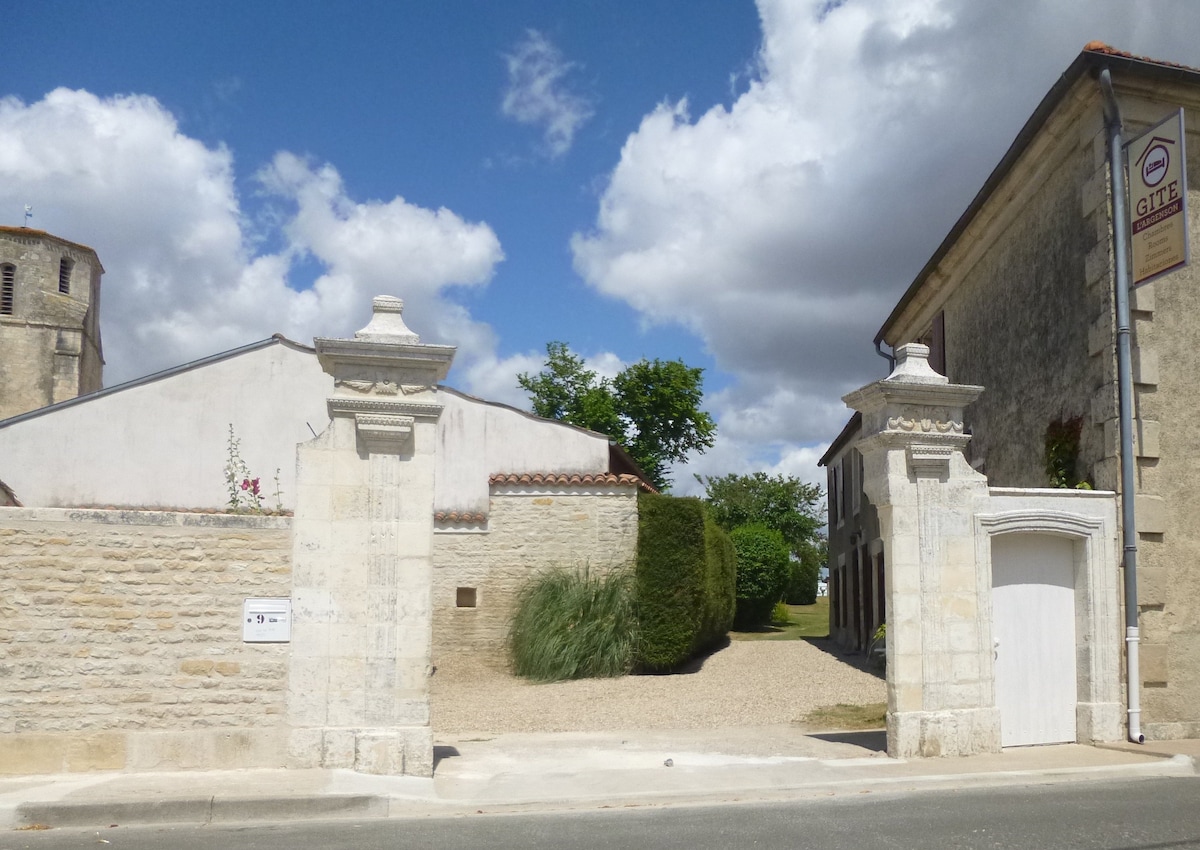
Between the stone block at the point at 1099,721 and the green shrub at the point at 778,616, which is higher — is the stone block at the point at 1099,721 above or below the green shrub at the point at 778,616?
above

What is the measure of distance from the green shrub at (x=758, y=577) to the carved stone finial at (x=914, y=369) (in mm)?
21596

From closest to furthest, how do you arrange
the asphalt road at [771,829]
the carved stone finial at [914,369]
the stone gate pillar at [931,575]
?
the asphalt road at [771,829] < the stone gate pillar at [931,575] < the carved stone finial at [914,369]

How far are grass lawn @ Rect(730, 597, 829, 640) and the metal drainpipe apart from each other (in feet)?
53.4

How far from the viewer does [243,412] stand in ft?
61.5

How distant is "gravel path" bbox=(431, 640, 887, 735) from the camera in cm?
1147

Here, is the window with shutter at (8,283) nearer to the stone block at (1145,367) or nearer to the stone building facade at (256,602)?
the stone building facade at (256,602)

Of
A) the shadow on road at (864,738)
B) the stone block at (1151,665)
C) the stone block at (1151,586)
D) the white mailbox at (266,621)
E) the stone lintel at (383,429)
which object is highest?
the stone lintel at (383,429)

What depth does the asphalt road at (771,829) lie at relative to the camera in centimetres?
582

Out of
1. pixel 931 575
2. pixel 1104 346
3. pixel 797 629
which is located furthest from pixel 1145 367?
pixel 797 629

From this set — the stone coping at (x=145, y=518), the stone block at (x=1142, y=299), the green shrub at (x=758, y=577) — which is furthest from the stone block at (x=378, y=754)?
the green shrub at (x=758, y=577)

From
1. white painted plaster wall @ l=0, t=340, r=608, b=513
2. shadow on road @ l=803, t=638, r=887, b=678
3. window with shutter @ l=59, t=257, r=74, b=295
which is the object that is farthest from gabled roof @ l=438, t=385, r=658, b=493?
window with shutter @ l=59, t=257, r=74, b=295

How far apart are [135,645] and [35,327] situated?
3972 centimetres

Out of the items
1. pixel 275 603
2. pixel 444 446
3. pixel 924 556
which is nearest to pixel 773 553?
pixel 444 446

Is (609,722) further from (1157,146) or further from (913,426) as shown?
(1157,146)
